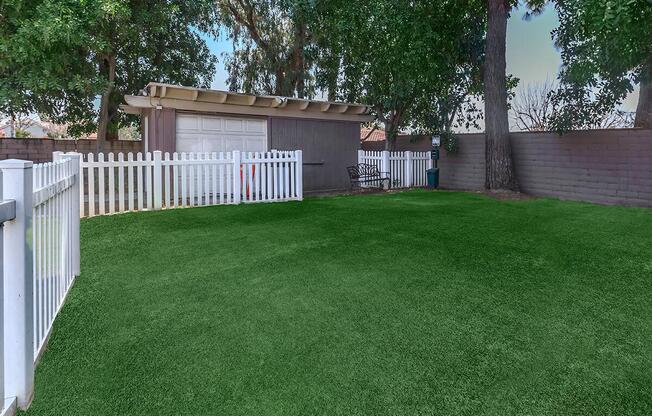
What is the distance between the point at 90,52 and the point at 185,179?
774 centimetres

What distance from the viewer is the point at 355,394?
1933mm

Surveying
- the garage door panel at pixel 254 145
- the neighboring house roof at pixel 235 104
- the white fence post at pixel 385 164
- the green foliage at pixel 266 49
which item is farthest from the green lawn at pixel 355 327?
the green foliage at pixel 266 49

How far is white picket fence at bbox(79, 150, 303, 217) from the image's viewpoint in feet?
22.5

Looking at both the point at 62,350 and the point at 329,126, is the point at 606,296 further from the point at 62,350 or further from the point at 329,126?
the point at 329,126

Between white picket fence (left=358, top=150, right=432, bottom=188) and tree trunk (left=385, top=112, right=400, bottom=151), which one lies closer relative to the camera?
white picket fence (left=358, top=150, right=432, bottom=188)

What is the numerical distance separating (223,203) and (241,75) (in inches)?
406

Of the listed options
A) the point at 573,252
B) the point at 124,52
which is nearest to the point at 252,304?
the point at 573,252

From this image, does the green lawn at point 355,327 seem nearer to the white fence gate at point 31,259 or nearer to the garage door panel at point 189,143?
the white fence gate at point 31,259

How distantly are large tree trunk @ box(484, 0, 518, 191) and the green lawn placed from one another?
540 centimetres

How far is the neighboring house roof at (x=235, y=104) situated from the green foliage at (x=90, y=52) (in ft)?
6.05

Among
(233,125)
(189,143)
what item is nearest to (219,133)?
(233,125)

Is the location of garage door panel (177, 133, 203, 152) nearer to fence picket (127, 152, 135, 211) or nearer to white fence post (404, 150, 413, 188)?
fence picket (127, 152, 135, 211)

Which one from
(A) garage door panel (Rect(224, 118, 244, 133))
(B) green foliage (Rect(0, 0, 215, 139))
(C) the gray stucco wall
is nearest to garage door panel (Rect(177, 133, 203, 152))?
(A) garage door panel (Rect(224, 118, 244, 133))

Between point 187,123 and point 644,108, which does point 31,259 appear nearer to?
point 187,123
